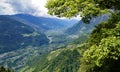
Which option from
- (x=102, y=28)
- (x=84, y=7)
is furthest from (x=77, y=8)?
(x=102, y=28)

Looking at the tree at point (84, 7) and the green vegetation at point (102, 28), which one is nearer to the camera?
the green vegetation at point (102, 28)

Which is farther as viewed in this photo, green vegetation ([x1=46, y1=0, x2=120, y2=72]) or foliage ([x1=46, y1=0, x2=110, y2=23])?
foliage ([x1=46, y1=0, x2=110, y2=23])

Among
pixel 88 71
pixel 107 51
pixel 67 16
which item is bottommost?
pixel 88 71

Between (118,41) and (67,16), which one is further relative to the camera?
(67,16)

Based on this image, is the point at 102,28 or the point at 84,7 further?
the point at 102,28

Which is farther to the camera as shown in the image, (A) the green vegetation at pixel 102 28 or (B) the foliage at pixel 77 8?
(B) the foliage at pixel 77 8

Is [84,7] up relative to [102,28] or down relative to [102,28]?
up

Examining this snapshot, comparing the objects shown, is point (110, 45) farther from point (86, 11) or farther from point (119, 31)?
point (86, 11)

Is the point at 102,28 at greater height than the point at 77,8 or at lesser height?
lesser

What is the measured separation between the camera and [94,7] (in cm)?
2166

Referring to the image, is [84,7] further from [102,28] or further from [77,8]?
[102,28]

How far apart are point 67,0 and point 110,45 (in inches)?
245

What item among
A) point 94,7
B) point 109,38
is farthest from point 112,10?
point 109,38

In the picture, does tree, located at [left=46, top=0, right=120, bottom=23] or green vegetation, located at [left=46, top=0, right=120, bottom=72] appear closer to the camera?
green vegetation, located at [left=46, top=0, right=120, bottom=72]
